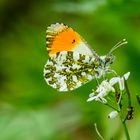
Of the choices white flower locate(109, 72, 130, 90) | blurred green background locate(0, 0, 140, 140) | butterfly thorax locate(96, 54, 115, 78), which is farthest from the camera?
blurred green background locate(0, 0, 140, 140)

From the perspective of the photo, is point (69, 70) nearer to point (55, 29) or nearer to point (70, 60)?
point (70, 60)

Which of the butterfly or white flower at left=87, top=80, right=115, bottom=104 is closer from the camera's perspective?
white flower at left=87, top=80, right=115, bottom=104

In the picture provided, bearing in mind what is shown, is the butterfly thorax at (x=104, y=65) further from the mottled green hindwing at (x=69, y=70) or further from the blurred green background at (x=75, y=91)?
the blurred green background at (x=75, y=91)

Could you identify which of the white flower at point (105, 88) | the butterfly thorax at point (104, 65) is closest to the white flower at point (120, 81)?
the white flower at point (105, 88)

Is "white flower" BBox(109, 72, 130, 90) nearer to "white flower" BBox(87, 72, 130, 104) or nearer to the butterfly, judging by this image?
"white flower" BBox(87, 72, 130, 104)

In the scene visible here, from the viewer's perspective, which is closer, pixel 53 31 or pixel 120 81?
pixel 120 81

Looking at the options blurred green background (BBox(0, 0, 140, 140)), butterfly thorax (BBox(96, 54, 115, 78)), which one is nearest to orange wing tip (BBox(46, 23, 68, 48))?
butterfly thorax (BBox(96, 54, 115, 78))

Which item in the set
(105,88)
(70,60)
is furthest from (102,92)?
(70,60)

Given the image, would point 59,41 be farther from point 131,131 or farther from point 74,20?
point 74,20
